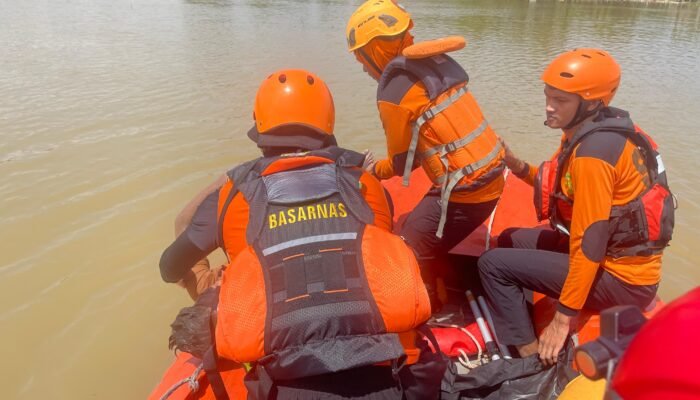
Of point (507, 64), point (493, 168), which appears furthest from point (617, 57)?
point (493, 168)

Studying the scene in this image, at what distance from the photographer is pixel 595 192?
212 cm

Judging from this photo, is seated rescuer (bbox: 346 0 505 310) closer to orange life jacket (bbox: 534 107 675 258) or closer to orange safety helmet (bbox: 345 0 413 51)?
orange safety helmet (bbox: 345 0 413 51)

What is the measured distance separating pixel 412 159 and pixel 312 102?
85 centimetres

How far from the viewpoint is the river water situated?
3766 mm

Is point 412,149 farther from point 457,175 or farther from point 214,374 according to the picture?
point 214,374

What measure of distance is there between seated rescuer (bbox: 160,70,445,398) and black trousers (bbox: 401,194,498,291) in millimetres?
968

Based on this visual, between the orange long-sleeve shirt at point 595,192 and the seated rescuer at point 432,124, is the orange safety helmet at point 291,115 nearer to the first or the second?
the seated rescuer at point 432,124

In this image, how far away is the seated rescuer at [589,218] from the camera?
2.15m

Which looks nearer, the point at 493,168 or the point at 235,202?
the point at 235,202

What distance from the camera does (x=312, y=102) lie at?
207cm

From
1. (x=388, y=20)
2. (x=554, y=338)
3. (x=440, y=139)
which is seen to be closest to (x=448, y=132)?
(x=440, y=139)

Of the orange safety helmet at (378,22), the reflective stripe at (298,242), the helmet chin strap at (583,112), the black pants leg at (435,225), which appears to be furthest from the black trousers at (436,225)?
the reflective stripe at (298,242)

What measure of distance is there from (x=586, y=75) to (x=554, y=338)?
1141mm

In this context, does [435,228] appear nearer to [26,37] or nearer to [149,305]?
[149,305]
